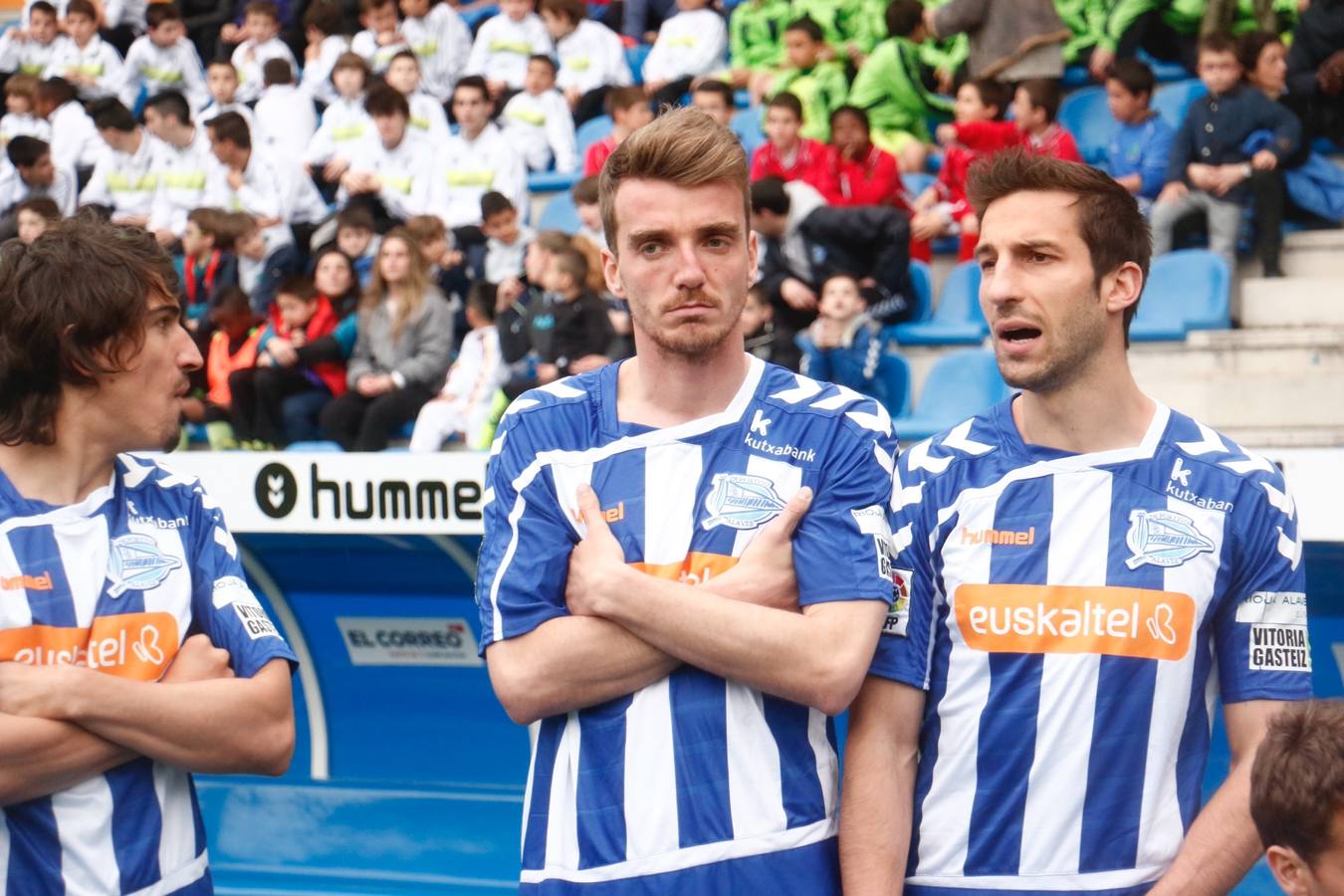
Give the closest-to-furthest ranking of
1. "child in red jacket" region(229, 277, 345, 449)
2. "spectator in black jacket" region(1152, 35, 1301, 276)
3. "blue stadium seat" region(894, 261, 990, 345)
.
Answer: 1. "spectator in black jacket" region(1152, 35, 1301, 276)
2. "blue stadium seat" region(894, 261, 990, 345)
3. "child in red jacket" region(229, 277, 345, 449)

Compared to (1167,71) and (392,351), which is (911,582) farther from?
(1167,71)

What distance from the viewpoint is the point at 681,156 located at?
2373 mm

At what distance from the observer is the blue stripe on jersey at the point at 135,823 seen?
7.93ft

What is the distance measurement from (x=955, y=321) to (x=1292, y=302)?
1466mm

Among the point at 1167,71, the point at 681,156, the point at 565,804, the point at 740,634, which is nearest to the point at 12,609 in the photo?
the point at 565,804

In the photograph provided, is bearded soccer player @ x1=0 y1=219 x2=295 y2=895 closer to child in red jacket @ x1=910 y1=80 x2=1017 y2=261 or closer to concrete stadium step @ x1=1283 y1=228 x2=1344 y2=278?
child in red jacket @ x1=910 y1=80 x2=1017 y2=261

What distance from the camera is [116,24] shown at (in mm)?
13500

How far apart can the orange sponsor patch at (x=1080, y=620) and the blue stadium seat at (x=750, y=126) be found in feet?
22.3

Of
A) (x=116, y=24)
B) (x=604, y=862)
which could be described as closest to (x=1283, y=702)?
(x=604, y=862)

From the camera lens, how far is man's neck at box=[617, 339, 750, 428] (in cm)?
242

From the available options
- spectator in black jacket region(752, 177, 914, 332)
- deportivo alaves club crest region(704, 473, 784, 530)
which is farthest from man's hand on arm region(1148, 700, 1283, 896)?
spectator in black jacket region(752, 177, 914, 332)

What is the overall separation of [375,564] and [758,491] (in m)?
3.83

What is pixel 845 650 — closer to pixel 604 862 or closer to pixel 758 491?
pixel 758 491

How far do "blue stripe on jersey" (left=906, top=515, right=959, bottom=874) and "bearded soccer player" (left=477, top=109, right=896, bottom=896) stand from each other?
0.49 feet
